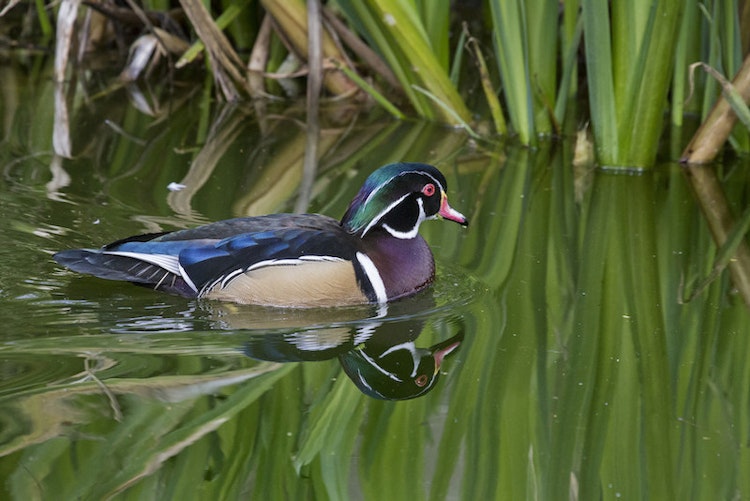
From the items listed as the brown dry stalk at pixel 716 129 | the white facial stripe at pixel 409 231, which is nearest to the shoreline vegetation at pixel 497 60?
the brown dry stalk at pixel 716 129

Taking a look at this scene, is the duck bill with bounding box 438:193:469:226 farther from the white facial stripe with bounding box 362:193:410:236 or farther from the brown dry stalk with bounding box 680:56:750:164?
the brown dry stalk with bounding box 680:56:750:164

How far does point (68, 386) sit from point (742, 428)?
8.40 ft

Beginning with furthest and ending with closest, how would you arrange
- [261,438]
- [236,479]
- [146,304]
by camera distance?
[146,304] < [261,438] < [236,479]

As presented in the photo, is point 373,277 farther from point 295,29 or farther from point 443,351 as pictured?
point 295,29

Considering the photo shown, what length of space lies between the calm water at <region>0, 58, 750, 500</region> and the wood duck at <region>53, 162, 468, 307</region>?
96 millimetres

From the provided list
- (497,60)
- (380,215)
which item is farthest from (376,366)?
(497,60)

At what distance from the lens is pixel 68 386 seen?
4.73m

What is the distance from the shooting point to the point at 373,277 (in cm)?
580

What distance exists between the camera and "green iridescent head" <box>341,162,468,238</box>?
5.95m

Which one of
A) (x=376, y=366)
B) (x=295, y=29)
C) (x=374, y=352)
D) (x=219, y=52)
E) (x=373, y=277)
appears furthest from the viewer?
(x=295, y=29)

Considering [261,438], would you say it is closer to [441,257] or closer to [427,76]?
[441,257]

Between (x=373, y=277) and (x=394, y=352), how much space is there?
0.54 meters

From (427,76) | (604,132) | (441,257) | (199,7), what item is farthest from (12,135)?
(604,132)

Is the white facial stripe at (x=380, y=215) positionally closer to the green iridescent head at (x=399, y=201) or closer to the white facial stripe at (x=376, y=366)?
the green iridescent head at (x=399, y=201)
